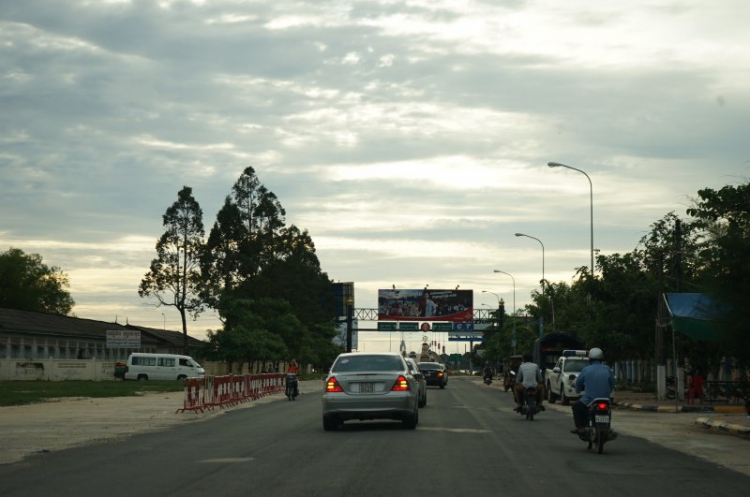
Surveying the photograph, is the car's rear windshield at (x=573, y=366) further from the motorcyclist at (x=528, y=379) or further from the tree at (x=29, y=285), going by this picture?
the tree at (x=29, y=285)

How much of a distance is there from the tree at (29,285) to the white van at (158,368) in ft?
134

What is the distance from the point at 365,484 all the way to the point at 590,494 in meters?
2.55

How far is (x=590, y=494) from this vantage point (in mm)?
11156

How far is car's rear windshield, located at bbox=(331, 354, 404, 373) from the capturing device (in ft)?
70.0

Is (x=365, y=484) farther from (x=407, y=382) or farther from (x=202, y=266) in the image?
(x=202, y=266)

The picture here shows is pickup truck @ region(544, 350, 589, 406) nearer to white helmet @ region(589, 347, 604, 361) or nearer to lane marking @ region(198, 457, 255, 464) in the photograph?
white helmet @ region(589, 347, 604, 361)

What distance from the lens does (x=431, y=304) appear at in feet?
395

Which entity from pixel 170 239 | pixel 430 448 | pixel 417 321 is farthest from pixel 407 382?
pixel 417 321

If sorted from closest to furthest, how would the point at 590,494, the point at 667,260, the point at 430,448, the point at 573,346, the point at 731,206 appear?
the point at 590,494, the point at 430,448, the point at 731,206, the point at 667,260, the point at 573,346

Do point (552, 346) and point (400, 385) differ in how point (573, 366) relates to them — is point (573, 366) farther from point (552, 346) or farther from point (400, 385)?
point (400, 385)

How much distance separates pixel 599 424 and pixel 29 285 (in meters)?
110

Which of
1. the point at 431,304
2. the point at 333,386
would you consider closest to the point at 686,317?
the point at 333,386

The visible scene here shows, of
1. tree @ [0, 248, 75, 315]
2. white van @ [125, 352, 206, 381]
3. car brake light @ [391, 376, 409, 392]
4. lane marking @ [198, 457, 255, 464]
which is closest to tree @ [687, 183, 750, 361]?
car brake light @ [391, 376, 409, 392]

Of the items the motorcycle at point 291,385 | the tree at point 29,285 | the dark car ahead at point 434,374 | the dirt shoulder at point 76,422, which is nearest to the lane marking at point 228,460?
the dirt shoulder at point 76,422
